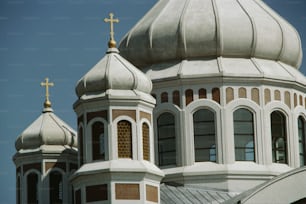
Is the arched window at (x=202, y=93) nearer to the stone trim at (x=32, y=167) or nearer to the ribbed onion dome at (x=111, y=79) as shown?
the ribbed onion dome at (x=111, y=79)

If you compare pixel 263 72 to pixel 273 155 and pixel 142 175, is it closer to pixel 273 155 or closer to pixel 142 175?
pixel 273 155

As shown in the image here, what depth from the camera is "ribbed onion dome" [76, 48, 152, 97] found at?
4869 cm

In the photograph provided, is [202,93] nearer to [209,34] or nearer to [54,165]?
[209,34]

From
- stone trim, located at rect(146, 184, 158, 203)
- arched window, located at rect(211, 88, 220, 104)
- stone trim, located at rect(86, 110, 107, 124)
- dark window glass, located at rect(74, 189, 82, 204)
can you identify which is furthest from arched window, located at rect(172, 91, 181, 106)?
dark window glass, located at rect(74, 189, 82, 204)

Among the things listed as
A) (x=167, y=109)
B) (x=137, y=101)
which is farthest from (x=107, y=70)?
(x=167, y=109)

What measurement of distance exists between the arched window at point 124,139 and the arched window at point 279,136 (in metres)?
7.32

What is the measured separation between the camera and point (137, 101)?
48469mm

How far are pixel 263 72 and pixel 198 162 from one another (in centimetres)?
376

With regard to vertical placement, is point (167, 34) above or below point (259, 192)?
above

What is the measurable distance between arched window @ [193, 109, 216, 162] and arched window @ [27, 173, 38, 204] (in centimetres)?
574

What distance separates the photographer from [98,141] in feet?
160

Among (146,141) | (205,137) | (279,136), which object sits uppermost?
(279,136)

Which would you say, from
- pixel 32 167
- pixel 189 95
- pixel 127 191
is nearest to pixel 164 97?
pixel 189 95

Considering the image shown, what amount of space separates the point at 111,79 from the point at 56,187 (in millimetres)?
7334
